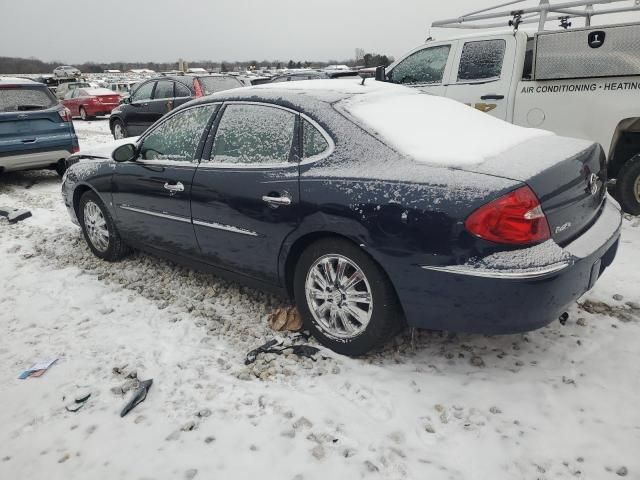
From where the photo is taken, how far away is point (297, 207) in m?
2.97

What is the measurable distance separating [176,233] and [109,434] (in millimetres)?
1695

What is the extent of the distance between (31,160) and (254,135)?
20.2 feet

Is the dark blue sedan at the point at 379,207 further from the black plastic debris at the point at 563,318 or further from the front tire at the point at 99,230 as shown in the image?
the front tire at the point at 99,230

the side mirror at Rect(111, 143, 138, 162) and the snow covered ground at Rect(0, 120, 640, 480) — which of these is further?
the side mirror at Rect(111, 143, 138, 162)

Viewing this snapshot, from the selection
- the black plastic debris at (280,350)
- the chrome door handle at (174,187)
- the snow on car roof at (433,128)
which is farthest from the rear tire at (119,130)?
the black plastic debris at (280,350)

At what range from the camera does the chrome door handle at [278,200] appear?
302 centimetres

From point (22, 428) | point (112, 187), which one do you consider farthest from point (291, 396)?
point (112, 187)

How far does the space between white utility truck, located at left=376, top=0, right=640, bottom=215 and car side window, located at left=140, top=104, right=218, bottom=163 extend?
3422 millimetres

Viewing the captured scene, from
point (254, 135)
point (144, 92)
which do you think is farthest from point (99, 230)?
point (144, 92)

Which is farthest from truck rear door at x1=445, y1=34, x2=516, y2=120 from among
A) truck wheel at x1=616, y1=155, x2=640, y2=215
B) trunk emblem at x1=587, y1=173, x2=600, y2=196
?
trunk emblem at x1=587, y1=173, x2=600, y2=196

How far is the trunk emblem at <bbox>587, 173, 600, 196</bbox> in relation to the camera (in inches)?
113

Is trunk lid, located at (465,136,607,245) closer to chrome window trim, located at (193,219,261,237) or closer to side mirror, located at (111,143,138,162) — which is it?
chrome window trim, located at (193,219,261,237)

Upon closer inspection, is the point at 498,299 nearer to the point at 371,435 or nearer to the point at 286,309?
the point at 371,435

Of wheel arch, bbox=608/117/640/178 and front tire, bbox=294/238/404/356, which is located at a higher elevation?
wheel arch, bbox=608/117/640/178
